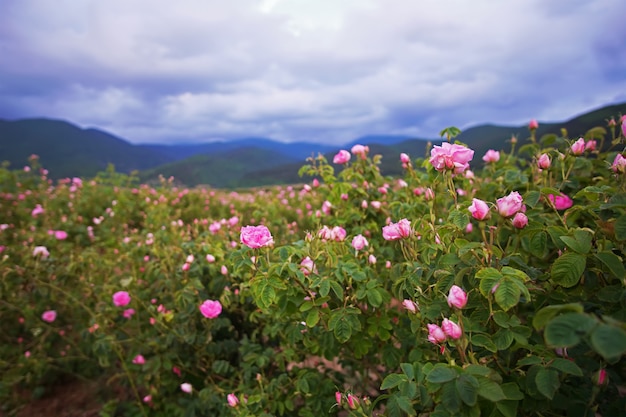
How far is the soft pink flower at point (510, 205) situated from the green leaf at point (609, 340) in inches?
20.6

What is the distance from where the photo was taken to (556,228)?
109cm

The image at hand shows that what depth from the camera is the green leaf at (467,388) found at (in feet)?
2.70

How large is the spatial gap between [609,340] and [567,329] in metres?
0.06

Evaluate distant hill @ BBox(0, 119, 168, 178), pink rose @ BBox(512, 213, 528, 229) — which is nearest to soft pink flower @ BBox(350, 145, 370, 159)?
pink rose @ BBox(512, 213, 528, 229)

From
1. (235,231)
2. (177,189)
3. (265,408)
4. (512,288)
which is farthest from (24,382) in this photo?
(177,189)

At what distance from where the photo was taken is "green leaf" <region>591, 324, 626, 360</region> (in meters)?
0.57

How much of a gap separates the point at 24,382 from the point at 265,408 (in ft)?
8.00

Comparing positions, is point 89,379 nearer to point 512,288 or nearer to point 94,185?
point 512,288

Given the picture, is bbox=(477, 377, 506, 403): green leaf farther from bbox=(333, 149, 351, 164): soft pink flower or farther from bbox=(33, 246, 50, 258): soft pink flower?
bbox=(33, 246, 50, 258): soft pink flower

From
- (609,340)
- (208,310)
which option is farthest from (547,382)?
(208,310)

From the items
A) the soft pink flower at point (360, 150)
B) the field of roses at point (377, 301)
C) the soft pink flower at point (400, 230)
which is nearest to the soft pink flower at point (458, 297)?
the field of roses at point (377, 301)

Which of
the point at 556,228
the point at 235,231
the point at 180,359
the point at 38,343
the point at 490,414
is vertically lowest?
the point at 38,343

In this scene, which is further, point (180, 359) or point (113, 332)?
point (113, 332)

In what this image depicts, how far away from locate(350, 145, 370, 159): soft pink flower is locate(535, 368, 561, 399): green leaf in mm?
1570
